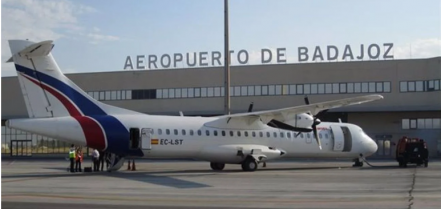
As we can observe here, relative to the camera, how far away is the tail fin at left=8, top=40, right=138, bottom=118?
2502cm

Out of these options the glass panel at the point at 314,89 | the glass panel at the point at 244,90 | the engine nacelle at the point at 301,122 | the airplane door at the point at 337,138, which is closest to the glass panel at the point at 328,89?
the glass panel at the point at 314,89

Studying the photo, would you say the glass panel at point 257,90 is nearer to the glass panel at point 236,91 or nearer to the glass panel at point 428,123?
the glass panel at point 236,91

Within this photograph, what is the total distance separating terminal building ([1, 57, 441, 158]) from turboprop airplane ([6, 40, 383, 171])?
24.9 meters

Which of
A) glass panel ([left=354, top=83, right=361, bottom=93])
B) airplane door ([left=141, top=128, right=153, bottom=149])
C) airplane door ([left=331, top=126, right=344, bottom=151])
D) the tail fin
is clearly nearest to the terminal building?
glass panel ([left=354, top=83, right=361, bottom=93])

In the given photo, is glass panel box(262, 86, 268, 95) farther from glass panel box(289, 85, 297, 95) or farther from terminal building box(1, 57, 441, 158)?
glass panel box(289, 85, 297, 95)

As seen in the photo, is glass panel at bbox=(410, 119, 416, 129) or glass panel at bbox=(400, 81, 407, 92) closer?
glass panel at bbox=(400, 81, 407, 92)

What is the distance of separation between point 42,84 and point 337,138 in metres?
16.9

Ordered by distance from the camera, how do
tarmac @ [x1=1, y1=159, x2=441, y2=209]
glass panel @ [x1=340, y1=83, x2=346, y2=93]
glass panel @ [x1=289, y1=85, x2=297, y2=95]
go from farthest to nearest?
glass panel @ [x1=289, y1=85, x2=297, y2=95], glass panel @ [x1=340, y1=83, x2=346, y2=93], tarmac @ [x1=1, y1=159, x2=441, y2=209]

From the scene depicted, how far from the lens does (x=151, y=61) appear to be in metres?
66.4

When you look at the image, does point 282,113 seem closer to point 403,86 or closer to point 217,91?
point 403,86

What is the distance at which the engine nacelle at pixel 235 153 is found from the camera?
29.1m

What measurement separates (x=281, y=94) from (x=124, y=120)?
34533 mm

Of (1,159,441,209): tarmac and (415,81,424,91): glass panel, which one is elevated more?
(415,81,424,91): glass panel

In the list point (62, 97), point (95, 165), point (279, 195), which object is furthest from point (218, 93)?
point (279, 195)
